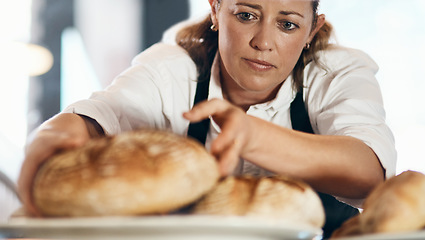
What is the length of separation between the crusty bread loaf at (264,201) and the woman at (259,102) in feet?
0.17

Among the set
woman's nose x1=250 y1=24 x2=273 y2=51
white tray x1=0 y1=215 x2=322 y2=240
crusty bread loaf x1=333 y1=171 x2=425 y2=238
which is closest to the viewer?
white tray x1=0 y1=215 x2=322 y2=240

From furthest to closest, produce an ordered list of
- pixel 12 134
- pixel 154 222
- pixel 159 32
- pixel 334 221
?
pixel 159 32 < pixel 12 134 < pixel 334 221 < pixel 154 222

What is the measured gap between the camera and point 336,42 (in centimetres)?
162

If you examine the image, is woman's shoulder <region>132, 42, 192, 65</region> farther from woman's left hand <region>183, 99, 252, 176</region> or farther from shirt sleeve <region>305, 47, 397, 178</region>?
woman's left hand <region>183, 99, 252, 176</region>

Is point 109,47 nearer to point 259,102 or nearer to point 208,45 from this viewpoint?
point 208,45

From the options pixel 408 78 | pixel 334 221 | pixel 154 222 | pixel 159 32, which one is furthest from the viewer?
pixel 159 32

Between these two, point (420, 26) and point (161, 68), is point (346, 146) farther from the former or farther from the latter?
point (420, 26)

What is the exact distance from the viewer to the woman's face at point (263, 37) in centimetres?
120

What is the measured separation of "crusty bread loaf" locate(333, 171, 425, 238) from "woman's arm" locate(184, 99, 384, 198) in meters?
0.20

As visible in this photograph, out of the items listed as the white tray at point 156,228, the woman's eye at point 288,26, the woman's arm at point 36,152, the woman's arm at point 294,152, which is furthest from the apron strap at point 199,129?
the white tray at point 156,228

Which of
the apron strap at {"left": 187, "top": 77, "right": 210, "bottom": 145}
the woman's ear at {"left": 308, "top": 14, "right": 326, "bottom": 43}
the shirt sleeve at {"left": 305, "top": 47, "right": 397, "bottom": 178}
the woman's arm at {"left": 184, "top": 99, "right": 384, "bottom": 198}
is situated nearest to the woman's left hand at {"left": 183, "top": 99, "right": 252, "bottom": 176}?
the woman's arm at {"left": 184, "top": 99, "right": 384, "bottom": 198}

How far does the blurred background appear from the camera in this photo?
3657 mm

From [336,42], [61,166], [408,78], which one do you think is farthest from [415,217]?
[408,78]

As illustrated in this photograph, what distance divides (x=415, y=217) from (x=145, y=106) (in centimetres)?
98
